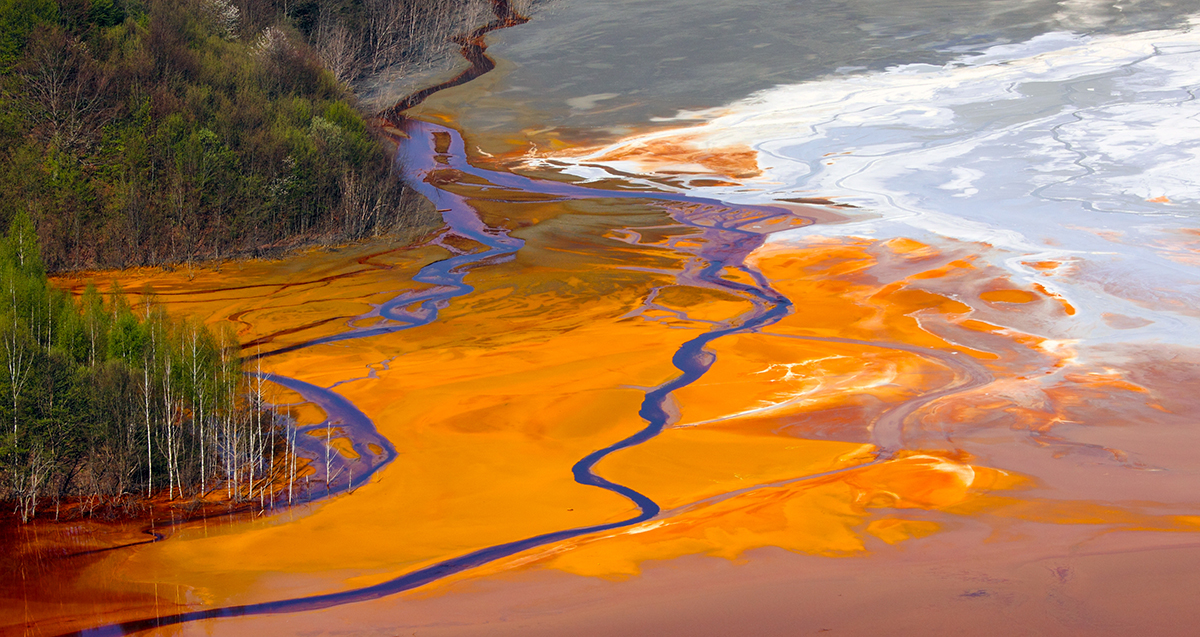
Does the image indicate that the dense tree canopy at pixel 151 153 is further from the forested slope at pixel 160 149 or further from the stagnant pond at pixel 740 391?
the stagnant pond at pixel 740 391

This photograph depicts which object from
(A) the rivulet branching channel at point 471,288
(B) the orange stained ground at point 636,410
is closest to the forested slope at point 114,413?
(B) the orange stained ground at point 636,410

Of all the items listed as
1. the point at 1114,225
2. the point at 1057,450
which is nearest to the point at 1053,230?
the point at 1114,225

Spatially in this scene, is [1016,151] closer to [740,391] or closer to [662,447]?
[740,391]

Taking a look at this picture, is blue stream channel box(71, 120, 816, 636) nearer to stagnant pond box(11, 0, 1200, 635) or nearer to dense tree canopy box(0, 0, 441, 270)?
stagnant pond box(11, 0, 1200, 635)

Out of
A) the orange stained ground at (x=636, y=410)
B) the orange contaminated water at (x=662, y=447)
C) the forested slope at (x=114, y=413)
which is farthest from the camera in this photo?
the forested slope at (x=114, y=413)

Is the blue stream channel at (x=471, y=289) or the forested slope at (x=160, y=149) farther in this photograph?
the forested slope at (x=160, y=149)

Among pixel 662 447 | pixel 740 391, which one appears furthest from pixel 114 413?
pixel 740 391

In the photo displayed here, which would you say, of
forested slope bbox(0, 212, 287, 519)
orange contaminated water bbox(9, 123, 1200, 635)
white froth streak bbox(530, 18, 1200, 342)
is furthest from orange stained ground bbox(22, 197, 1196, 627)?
white froth streak bbox(530, 18, 1200, 342)
